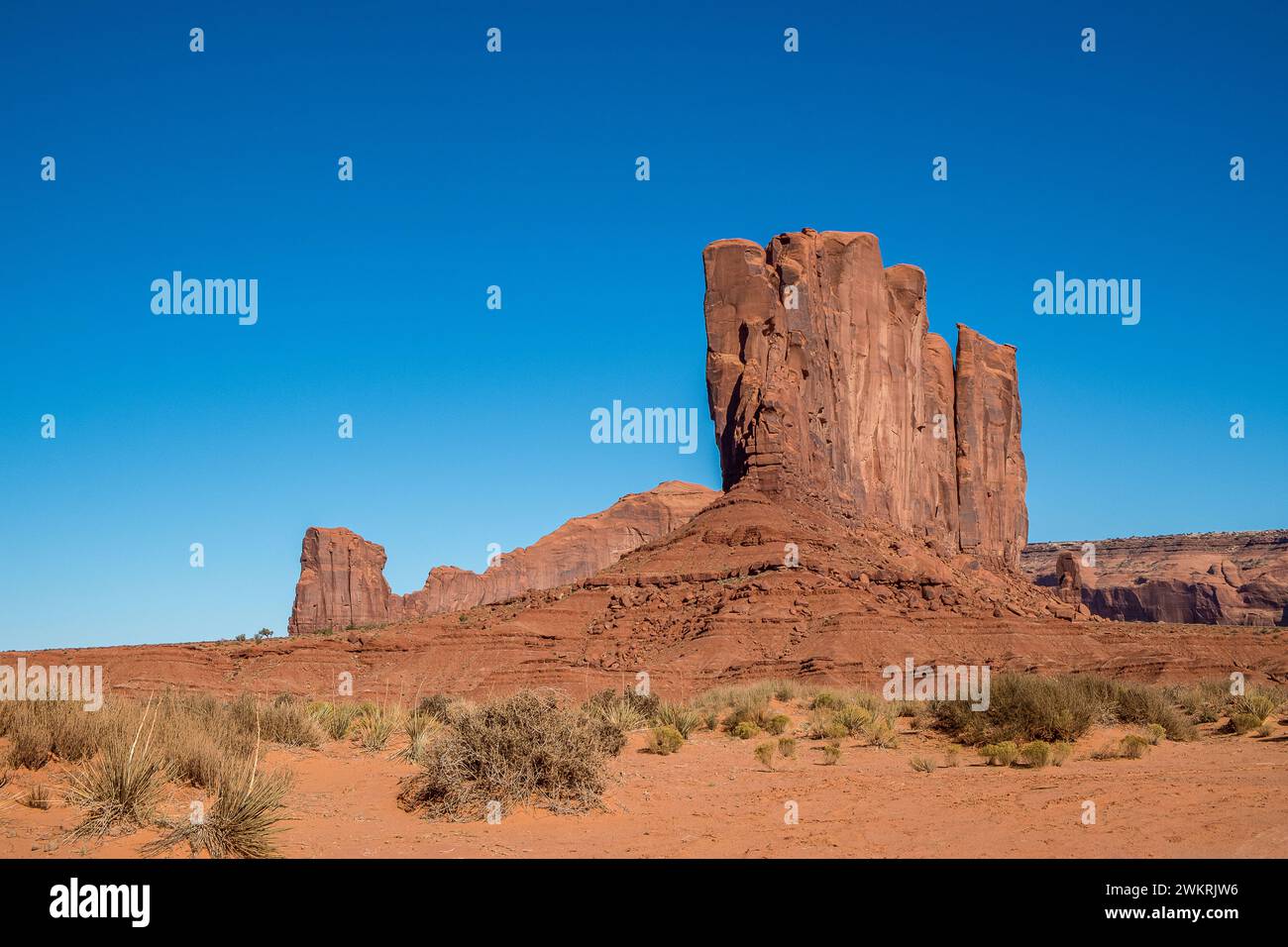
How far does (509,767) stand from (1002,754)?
823 cm

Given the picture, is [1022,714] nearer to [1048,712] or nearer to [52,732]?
[1048,712]

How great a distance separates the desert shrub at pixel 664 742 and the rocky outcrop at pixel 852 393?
4363cm

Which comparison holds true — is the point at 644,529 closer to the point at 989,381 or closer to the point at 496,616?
the point at 989,381

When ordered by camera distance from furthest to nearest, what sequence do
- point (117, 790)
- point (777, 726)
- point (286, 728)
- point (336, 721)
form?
1. point (777, 726)
2. point (336, 721)
3. point (286, 728)
4. point (117, 790)

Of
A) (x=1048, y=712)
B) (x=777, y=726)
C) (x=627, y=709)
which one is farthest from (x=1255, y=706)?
(x=627, y=709)

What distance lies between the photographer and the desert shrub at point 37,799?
909 centimetres

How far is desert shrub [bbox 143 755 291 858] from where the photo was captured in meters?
8.50

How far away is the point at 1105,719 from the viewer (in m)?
20.5

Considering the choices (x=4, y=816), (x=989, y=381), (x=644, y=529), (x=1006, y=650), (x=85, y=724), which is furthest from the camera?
(x=644, y=529)

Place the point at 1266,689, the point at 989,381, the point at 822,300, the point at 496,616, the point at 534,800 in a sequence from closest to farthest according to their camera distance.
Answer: the point at 534,800 < the point at 1266,689 < the point at 496,616 < the point at 822,300 < the point at 989,381

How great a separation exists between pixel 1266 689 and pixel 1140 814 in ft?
74.3

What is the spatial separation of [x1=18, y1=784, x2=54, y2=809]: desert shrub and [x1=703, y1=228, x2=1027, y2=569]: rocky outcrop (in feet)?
178

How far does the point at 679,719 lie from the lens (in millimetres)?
21547
